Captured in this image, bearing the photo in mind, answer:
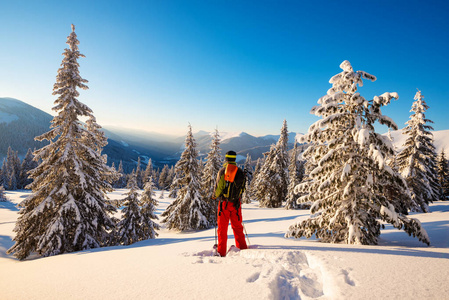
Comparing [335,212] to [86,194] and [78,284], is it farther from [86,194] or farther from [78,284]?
[86,194]

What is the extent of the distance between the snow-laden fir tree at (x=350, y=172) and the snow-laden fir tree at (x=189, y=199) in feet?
54.8

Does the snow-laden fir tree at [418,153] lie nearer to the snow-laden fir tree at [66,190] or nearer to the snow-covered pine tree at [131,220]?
the snow-covered pine tree at [131,220]

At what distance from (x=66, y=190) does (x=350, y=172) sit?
47.2 ft

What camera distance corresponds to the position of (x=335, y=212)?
289 inches

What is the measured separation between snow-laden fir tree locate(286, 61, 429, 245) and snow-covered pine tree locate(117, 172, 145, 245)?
45.5 ft

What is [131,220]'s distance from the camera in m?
17.0

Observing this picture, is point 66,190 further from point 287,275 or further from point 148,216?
point 287,275

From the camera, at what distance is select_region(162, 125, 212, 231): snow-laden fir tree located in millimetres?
22703

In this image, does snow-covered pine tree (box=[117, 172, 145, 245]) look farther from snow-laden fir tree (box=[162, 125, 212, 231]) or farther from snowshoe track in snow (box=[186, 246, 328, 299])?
snowshoe track in snow (box=[186, 246, 328, 299])

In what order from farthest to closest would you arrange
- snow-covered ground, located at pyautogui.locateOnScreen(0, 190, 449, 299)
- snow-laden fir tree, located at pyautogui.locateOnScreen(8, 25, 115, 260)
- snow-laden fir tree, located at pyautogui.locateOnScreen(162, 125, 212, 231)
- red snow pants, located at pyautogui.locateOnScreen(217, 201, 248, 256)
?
snow-laden fir tree, located at pyautogui.locateOnScreen(162, 125, 212, 231) < snow-laden fir tree, located at pyautogui.locateOnScreen(8, 25, 115, 260) < red snow pants, located at pyautogui.locateOnScreen(217, 201, 248, 256) < snow-covered ground, located at pyautogui.locateOnScreen(0, 190, 449, 299)

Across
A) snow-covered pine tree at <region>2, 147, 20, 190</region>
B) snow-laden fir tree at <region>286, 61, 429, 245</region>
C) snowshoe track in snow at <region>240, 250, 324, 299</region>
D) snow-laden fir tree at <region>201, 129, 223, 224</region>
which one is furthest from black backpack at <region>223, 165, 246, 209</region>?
snow-covered pine tree at <region>2, 147, 20, 190</region>

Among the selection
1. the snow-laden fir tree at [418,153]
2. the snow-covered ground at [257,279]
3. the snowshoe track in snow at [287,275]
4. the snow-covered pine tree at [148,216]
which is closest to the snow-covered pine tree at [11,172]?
the snow-covered pine tree at [148,216]

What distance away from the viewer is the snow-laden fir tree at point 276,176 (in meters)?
33.2

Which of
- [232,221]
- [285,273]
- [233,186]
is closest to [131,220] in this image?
[232,221]
